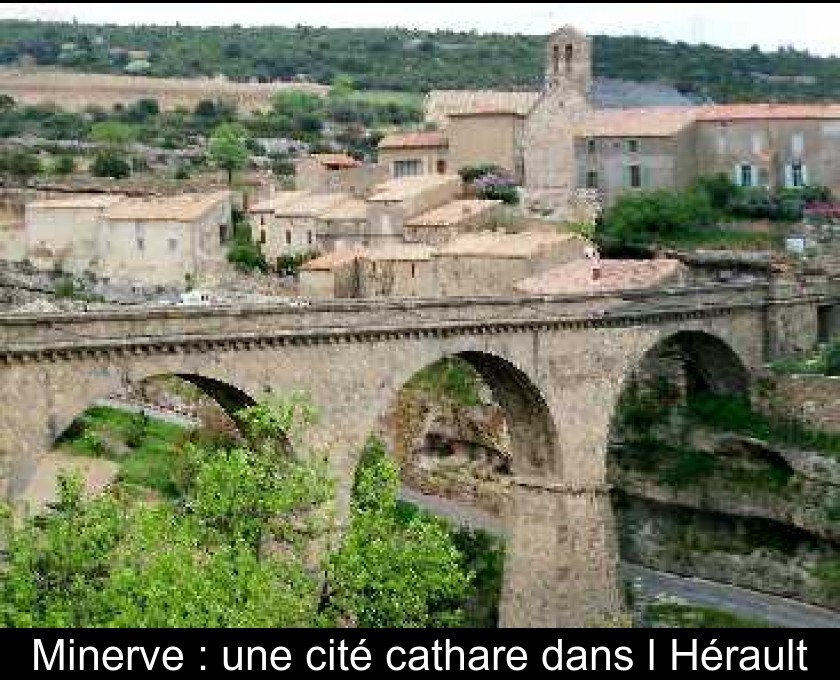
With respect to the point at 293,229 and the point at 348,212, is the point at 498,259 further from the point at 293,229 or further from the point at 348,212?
the point at 293,229

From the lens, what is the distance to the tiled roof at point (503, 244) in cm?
5397

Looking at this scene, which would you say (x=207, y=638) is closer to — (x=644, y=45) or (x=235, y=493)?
(x=235, y=493)

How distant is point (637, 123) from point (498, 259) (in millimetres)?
12645

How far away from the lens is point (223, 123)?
112125mm

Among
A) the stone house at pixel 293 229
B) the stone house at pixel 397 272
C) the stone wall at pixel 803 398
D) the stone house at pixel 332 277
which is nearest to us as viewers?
the stone wall at pixel 803 398

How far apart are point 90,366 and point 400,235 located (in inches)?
1177

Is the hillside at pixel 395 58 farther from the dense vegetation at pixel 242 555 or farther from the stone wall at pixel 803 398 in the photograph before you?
the dense vegetation at pixel 242 555

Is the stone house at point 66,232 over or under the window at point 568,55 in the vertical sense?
under

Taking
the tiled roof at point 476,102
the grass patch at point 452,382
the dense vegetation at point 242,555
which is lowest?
the grass patch at point 452,382

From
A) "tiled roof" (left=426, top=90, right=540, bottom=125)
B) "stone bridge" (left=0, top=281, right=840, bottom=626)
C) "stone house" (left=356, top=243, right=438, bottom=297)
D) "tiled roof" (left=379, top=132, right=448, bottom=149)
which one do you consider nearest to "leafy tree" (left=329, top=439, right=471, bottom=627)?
"stone bridge" (left=0, top=281, right=840, bottom=626)

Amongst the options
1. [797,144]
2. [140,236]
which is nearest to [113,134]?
[140,236]

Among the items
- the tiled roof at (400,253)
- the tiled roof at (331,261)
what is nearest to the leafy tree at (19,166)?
the tiled roof at (331,261)

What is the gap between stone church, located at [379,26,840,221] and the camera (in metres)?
62.2

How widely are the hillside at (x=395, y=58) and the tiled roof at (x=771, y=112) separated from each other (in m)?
32.3
